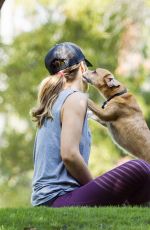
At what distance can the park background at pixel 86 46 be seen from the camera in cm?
1902

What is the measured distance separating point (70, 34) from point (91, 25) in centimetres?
55

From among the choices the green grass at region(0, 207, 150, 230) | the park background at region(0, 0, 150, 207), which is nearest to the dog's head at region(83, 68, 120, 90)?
the green grass at region(0, 207, 150, 230)

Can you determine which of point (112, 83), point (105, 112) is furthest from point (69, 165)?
point (112, 83)

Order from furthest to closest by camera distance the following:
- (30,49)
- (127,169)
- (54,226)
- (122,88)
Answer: (30,49) < (122,88) < (127,169) < (54,226)

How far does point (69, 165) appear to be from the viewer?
18.4 ft

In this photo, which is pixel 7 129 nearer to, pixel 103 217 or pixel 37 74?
pixel 37 74

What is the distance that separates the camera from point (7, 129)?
2219cm

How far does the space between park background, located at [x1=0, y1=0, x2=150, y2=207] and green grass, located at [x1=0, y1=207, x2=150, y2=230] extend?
1344 centimetres

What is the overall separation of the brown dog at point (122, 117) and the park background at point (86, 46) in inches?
363

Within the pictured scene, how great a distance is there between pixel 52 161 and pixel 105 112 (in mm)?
3515

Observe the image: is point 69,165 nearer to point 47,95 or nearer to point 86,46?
point 47,95

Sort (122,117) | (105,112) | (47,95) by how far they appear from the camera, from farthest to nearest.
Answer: (122,117), (105,112), (47,95)

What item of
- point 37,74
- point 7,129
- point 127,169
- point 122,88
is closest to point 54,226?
point 127,169


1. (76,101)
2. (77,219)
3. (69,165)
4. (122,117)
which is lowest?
(77,219)
